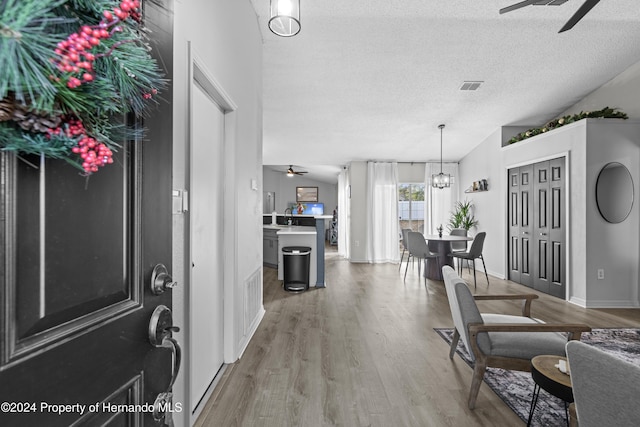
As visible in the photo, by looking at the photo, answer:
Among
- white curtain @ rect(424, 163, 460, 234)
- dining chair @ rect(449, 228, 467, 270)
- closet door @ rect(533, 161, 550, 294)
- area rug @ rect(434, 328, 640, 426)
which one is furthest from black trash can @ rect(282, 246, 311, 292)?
white curtain @ rect(424, 163, 460, 234)

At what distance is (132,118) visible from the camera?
0.72m

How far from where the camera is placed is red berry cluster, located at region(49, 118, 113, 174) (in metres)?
0.51

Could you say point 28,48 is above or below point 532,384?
above

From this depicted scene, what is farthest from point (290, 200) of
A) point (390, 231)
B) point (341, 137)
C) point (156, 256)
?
point (156, 256)

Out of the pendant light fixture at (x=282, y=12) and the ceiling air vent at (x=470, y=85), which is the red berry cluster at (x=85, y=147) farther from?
the ceiling air vent at (x=470, y=85)

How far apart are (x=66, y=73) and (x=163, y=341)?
633 mm

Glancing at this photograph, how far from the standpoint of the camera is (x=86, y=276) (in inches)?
24.1

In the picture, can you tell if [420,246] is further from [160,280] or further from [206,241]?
[160,280]

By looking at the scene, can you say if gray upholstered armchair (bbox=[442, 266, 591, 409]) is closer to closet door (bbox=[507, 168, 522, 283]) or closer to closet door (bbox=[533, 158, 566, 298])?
closet door (bbox=[533, 158, 566, 298])

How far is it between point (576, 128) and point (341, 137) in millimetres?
3822

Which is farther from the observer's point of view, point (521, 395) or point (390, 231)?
point (390, 231)

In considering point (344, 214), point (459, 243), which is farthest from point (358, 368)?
point (344, 214)

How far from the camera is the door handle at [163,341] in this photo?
79 centimetres

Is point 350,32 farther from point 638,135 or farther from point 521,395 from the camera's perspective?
point 638,135
